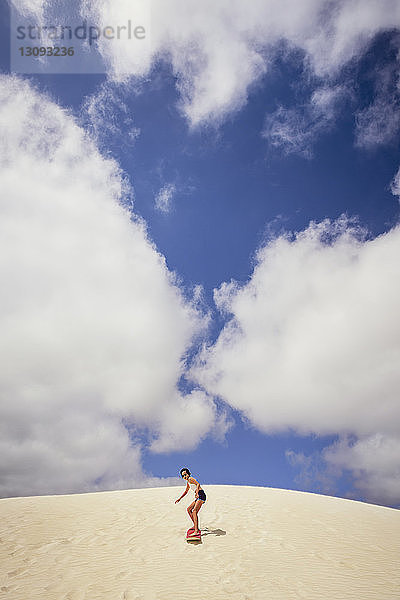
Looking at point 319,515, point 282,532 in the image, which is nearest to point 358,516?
point 319,515

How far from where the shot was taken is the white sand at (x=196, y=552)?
9.81m

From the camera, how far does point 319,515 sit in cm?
1877

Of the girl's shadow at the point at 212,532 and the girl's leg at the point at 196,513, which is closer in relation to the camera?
the girl's leg at the point at 196,513

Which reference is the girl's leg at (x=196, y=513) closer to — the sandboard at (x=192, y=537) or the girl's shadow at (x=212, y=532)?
the sandboard at (x=192, y=537)

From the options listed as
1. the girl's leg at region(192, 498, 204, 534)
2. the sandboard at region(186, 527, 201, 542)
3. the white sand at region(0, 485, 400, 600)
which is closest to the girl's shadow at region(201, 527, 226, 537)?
the white sand at region(0, 485, 400, 600)

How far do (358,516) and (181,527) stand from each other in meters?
10.7

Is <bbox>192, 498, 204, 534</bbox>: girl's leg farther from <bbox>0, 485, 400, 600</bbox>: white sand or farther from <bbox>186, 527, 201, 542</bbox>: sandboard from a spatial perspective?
<bbox>0, 485, 400, 600</bbox>: white sand

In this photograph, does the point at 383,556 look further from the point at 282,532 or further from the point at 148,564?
the point at 148,564

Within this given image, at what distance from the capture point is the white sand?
386 inches

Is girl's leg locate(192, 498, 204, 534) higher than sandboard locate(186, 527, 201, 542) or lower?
higher

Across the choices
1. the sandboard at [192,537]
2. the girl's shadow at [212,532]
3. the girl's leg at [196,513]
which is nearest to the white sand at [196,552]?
the girl's shadow at [212,532]

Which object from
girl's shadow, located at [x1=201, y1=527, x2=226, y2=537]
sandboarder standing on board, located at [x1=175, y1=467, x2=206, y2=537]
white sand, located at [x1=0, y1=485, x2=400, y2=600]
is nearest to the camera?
white sand, located at [x1=0, y1=485, x2=400, y2=600]

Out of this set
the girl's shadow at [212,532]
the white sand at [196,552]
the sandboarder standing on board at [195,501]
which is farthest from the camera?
the girl's shadow at [212,532]

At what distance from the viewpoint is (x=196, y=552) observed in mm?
12398
